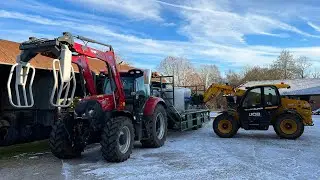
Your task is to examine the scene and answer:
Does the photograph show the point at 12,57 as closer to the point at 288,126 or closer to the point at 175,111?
the point at 175,111

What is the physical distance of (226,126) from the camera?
14469 millimetres

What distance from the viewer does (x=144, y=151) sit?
1112cm

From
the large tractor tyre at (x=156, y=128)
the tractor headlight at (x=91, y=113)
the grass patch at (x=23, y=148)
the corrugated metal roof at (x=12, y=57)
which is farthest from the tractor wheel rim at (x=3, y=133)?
the tractor headlight at (x=91, y=113)

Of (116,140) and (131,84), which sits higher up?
(131,84)

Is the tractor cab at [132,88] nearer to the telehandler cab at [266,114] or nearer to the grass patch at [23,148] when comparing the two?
the grass patch at [23,148]

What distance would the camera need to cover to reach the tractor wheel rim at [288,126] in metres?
13.5

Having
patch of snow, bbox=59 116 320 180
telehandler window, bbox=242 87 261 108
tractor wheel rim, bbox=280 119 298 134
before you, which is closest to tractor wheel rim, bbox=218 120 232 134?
telehandler window, bbox=242 87 261 108

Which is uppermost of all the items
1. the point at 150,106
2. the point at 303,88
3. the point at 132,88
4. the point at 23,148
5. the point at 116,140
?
the point at 303,88

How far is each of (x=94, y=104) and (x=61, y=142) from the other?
4.12ft

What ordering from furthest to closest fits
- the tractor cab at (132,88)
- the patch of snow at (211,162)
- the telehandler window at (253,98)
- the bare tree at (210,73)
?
the bare tree at (210,73) → the telehandler window at (253,98) → the tractor cab at (132,88) → the patch of snow at (211,162)

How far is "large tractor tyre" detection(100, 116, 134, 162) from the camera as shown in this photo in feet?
29.9

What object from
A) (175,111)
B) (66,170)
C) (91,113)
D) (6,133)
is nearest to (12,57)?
(6,133)

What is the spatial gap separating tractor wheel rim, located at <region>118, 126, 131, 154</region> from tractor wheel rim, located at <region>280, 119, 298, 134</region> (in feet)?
20.6

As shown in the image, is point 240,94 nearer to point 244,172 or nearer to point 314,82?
point 244,172
